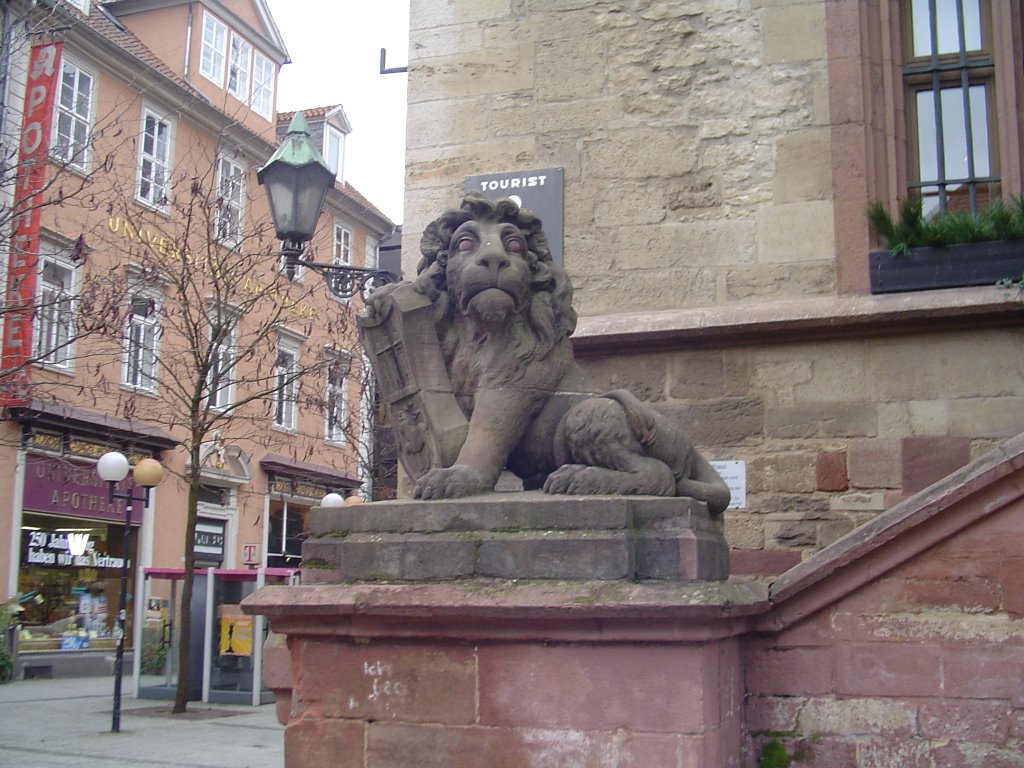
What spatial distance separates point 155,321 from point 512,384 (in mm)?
14645

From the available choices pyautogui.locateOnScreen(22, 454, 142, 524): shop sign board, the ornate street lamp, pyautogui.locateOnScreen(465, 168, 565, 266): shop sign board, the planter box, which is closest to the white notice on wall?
the planter box

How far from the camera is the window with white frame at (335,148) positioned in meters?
31.6

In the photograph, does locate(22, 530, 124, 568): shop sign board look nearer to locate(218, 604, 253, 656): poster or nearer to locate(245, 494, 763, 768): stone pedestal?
locate(218, 604, 253, 656): poster

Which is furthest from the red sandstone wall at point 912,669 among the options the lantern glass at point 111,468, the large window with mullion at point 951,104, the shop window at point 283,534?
the shop window at point 283,534

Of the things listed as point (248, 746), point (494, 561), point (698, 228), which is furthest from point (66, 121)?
point (494, 561)

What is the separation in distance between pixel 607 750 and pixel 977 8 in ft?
21.3

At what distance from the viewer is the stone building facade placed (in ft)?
24.6

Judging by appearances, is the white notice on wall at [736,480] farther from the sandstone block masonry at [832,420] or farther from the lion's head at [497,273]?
the lion's head at [497,273]

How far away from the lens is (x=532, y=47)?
8.86 meters

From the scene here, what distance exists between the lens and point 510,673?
407 centimetres

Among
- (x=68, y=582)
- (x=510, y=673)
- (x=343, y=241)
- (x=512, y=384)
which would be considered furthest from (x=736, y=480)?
(x=343, y=241)

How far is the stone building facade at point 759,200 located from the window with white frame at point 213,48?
1807 centimetres

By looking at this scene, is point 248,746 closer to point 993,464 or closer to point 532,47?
point 532,47

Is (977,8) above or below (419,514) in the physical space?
above
